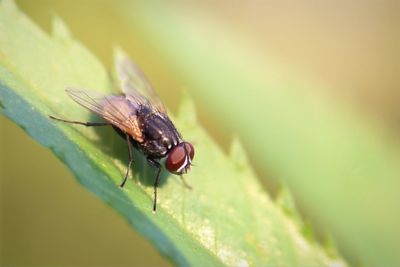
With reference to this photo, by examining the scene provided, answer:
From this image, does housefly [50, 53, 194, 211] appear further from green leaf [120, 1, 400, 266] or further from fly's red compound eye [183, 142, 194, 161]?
green leaf [120, 1, 400, 266]

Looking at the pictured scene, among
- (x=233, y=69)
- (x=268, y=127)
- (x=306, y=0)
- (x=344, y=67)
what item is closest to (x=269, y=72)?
(x=233, y=69)

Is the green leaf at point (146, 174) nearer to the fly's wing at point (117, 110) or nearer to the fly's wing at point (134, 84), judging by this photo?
the fly's wing at point (117, 110)

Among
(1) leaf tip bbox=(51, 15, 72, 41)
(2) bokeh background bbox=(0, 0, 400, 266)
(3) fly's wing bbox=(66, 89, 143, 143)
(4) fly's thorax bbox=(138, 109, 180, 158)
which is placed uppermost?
(1) leaf tip bbox=(51, 15, 72, 41)

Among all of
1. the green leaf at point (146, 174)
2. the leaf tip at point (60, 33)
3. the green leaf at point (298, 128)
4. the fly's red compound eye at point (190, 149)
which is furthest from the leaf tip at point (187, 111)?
the leaf tip at point (60, 33)

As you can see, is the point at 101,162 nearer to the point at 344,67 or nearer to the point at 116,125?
the point at 116,125

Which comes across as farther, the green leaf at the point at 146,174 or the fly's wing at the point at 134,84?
the fly's wing at the point at 134,84

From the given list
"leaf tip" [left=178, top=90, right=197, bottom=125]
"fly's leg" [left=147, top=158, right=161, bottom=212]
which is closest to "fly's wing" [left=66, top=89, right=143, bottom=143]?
"fly's leg" [left=147, top=158, right=161, bottom=212]
